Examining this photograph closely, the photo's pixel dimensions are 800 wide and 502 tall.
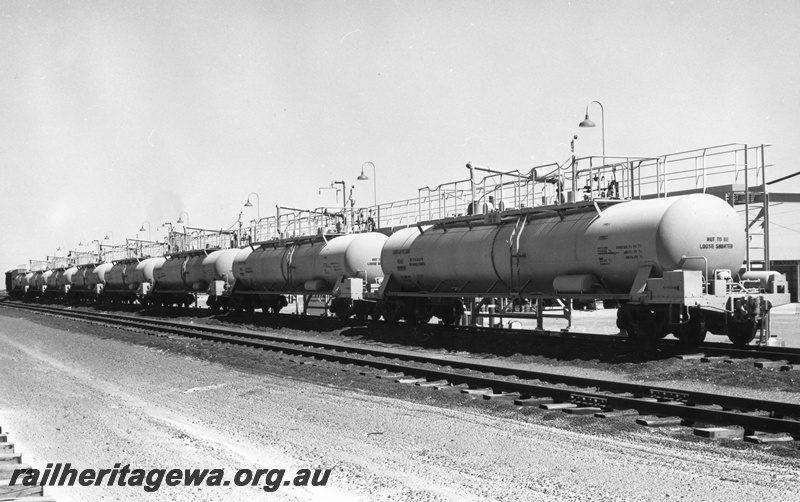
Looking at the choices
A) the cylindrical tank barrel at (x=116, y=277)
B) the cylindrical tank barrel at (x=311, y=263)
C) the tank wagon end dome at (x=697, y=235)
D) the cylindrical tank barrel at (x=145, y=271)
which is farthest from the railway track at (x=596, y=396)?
the cylindrical tank barrel at (x=116, y=277)

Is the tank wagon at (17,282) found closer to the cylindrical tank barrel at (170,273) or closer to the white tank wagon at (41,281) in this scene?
the white tank wagon at (41,281)

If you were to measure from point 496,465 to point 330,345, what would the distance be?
41.9 ft

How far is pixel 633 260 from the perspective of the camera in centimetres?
1605

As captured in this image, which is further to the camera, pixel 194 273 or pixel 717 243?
pixel 194 273

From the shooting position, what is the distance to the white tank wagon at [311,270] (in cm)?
2655

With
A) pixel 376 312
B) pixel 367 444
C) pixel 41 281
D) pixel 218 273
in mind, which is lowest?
pixel 367 444

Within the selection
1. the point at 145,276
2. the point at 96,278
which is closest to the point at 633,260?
the point at 145,276

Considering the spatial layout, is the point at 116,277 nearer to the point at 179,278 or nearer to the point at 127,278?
the point at 127,278

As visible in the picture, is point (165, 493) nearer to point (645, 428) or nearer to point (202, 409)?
point (202, 409)

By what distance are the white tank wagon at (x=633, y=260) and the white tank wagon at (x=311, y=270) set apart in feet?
19.5

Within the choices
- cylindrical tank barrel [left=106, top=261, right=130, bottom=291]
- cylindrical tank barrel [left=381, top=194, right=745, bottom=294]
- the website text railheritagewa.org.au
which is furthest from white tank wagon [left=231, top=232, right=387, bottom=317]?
cylindrical tank barrel [left=106, top=261, right=130, bottom=291]

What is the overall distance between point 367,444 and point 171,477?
230 cm

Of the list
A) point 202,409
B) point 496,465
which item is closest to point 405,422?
point 496,465

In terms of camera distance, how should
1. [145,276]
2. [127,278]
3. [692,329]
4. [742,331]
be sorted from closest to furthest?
[742,331]
[692,329]
[145,276]
[127,278]
